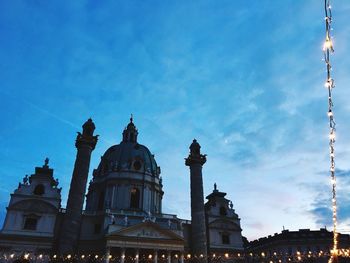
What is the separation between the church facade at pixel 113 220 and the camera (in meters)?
43.5

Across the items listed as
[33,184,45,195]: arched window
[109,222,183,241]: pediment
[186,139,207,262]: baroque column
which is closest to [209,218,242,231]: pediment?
[186,139,207,262]: baroque column

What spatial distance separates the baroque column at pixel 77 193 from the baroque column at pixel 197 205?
1543 cm

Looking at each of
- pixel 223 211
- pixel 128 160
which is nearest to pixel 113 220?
pixel 128 160

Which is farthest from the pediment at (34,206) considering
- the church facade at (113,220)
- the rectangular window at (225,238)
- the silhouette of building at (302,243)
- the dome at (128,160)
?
the silhouette of building at (302,243)

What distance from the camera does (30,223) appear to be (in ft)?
148

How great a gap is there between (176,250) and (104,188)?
60.6ft

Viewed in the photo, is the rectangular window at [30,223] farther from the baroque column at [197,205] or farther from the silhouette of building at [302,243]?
the silhouette of building at [302,243]

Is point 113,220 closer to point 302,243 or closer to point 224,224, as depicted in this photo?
point 224,224

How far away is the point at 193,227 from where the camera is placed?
4772cm

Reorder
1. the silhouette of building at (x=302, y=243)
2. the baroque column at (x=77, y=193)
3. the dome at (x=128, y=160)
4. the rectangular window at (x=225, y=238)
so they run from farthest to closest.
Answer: the silhouette of building at (x=302, y=243), the dome at (x=128, y=160), the rectangular window at (x=225, y=238), the baroque column at (x=77, y=193)

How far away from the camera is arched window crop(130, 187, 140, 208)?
184 ft

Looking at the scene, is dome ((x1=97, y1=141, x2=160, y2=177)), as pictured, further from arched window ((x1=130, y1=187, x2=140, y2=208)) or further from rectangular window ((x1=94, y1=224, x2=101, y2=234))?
rectangular window ((x1=94, y1=224, x2=101, y2=234))

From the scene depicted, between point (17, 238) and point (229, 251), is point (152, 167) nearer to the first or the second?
point (229, 251)

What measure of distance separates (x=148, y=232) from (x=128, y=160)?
1734 cm
